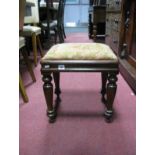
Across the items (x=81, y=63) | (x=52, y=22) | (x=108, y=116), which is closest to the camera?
(x=81, y=63)

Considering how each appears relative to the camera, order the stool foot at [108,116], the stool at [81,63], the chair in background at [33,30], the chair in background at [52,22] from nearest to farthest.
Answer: the stool at [81,63]
the stool foot at [108,116]
the chair in background at [33,30]
the chair in background at [52,22]

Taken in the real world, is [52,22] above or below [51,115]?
above

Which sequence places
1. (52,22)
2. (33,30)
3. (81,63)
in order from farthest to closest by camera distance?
1. (52,22)
2. (33,30)
3. (81,63)

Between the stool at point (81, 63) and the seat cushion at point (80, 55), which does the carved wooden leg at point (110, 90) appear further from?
the seat cushion at point (80, 55)

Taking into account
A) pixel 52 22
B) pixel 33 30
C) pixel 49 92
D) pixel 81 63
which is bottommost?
pixel 49 92

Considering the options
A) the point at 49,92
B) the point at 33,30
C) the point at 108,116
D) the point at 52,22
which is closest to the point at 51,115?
the point at 49,92

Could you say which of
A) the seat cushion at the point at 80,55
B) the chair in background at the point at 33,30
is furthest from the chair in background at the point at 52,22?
the seat cushion at the point at 80,55

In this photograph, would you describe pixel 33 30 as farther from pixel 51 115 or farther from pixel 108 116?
pixel 108 116

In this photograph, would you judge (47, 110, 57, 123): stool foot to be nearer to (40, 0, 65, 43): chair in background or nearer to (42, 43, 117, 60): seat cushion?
(42, 43, 117, 60): seat cushion

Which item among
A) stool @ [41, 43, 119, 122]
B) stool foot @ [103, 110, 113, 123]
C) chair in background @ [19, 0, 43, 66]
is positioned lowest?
stool foot @ [103, 110, 113, 123]

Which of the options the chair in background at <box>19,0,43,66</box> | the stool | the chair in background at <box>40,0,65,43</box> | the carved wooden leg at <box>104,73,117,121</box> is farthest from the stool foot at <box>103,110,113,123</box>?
the chair in background at <box>40,0,65,43</box>

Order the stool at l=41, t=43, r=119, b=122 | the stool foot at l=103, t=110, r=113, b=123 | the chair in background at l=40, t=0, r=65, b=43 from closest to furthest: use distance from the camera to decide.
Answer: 1. the stool at l=41, t=43, r=119, b=122
2. the stool foot at l=103, t=110, r=113, b=123
3. the chair in background at l=40, t=0, r=65, b=43
